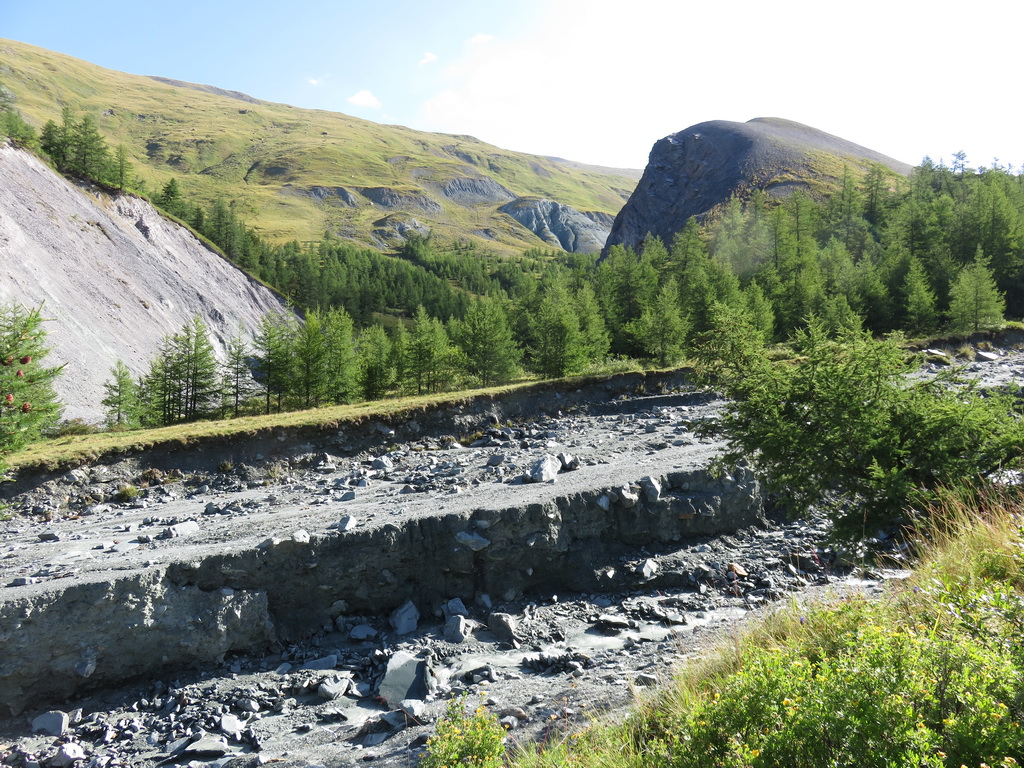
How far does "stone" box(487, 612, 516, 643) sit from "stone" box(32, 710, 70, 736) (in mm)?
7732

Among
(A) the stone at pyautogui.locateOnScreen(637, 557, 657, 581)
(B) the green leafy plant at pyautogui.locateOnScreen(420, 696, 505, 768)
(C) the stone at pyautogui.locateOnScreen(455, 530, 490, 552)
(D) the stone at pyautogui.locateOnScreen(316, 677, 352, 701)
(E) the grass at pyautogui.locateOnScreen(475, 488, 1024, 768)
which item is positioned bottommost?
(D) the stone at pyautogui.locateOnScreen(316, 677, 352, 701)

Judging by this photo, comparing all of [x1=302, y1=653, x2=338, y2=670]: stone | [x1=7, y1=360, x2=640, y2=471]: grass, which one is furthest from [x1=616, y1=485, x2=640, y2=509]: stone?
[x1=7, y1=360, x2=640, y2=471]: grass

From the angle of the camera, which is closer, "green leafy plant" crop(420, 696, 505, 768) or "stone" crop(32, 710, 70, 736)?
"green leafy plant" crop(420, 696, 505, 768)

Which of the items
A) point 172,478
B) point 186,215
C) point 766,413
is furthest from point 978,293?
point 186,215

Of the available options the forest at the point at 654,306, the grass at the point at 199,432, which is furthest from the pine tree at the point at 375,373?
the grass at the point at 199,432

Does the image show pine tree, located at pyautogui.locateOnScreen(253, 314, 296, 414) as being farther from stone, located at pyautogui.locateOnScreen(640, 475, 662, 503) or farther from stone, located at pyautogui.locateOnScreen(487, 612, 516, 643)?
stone, located at pyautogui.locateOnScreen(487, 612, 516, 643)

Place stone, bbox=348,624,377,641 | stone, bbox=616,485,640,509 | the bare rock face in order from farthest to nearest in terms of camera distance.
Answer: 1. the bare rock face
2. stone, bbox=616,485,640,509
3. stone, bbox=348,624,377,641

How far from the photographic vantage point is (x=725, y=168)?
372ft

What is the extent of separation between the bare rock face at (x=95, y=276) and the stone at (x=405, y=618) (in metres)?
39.9

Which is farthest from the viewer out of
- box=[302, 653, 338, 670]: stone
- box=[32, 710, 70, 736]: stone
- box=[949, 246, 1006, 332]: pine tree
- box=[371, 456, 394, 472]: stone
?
box=[949, 246, 1006, 332]: pine tree

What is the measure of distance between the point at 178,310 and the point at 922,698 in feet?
226

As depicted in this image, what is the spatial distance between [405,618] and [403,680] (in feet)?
7.88

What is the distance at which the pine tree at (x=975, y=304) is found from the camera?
1718 inches

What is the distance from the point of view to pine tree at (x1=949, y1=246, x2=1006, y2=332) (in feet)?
143
